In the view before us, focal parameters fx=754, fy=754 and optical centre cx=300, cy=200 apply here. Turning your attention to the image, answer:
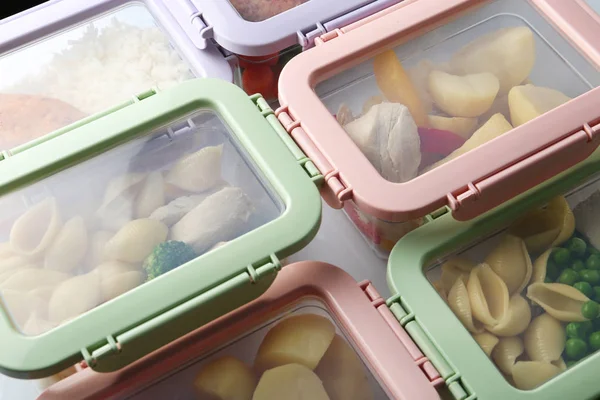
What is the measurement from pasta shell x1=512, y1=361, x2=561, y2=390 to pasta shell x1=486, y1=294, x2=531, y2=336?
4 centimetres

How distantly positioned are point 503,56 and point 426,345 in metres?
0.36

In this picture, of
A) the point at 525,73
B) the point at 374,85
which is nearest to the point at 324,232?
the point at 374,85

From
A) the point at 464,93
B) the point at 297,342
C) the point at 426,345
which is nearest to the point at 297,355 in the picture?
the point at 297,342

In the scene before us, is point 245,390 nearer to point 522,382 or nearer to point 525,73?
point 522,382

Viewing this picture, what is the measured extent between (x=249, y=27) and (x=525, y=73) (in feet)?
1.05

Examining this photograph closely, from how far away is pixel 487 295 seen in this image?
0.76 meters

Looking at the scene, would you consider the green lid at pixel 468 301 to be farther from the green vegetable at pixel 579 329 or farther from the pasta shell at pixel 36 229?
the pasta shell at pixel 36 229

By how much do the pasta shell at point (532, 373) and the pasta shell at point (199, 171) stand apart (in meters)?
0.34

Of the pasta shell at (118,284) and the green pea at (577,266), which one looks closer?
the pasta shell at (118,284)

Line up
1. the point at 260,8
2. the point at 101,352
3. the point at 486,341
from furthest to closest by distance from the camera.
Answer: the point at 260,8, the point at 486,341, the point at 101,352

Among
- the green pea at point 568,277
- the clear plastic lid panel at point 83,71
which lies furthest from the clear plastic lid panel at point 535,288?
the clear plastic lid panel at point 83,71

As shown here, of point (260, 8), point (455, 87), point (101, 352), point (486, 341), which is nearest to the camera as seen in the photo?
point (101, 352)

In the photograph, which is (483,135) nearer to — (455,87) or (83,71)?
(455,87)

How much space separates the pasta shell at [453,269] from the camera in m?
0.76
